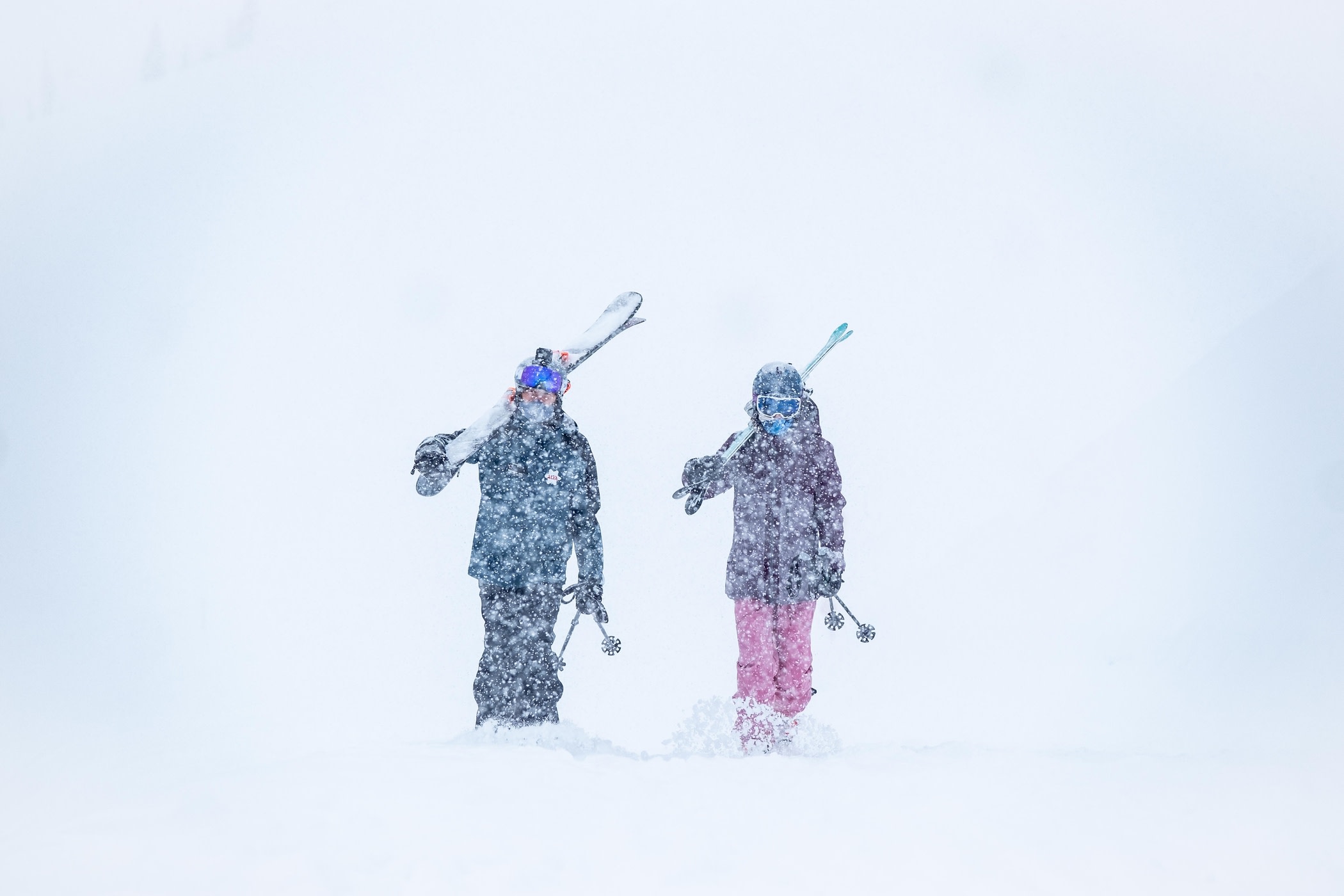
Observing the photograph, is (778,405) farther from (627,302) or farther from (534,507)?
(534,507)

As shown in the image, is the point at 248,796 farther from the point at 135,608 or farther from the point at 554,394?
the point at 135,608

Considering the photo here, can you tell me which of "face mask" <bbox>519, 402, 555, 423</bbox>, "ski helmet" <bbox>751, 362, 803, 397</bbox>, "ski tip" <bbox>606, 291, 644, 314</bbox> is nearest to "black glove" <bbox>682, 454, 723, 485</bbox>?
"ski helmet" <bbox>751, 362, 803, 397</bbox>

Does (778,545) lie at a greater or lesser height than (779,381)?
lesser

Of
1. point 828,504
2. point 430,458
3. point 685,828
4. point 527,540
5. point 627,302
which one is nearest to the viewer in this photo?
point 685,828

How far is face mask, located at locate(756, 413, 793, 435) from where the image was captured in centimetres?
548

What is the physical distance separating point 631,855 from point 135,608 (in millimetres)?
10266

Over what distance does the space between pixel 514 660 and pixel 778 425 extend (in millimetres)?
2032

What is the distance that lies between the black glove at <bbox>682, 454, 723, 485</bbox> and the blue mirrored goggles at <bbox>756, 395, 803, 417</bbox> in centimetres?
40

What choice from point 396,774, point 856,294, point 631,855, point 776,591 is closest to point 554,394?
point 776,591

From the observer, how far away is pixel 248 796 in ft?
11.9

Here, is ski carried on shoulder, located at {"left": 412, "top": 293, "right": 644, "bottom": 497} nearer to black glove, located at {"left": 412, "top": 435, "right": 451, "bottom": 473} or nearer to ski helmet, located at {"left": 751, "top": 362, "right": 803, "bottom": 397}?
black glove, located at {"left": 412, "top": 435, "right": 451, "bottom": 473}

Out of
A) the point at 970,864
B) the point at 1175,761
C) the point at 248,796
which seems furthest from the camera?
the point at 1175,761

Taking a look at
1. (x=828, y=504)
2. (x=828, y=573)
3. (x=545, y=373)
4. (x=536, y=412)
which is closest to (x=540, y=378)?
(x=545, y=373)

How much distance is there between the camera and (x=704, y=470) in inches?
219
